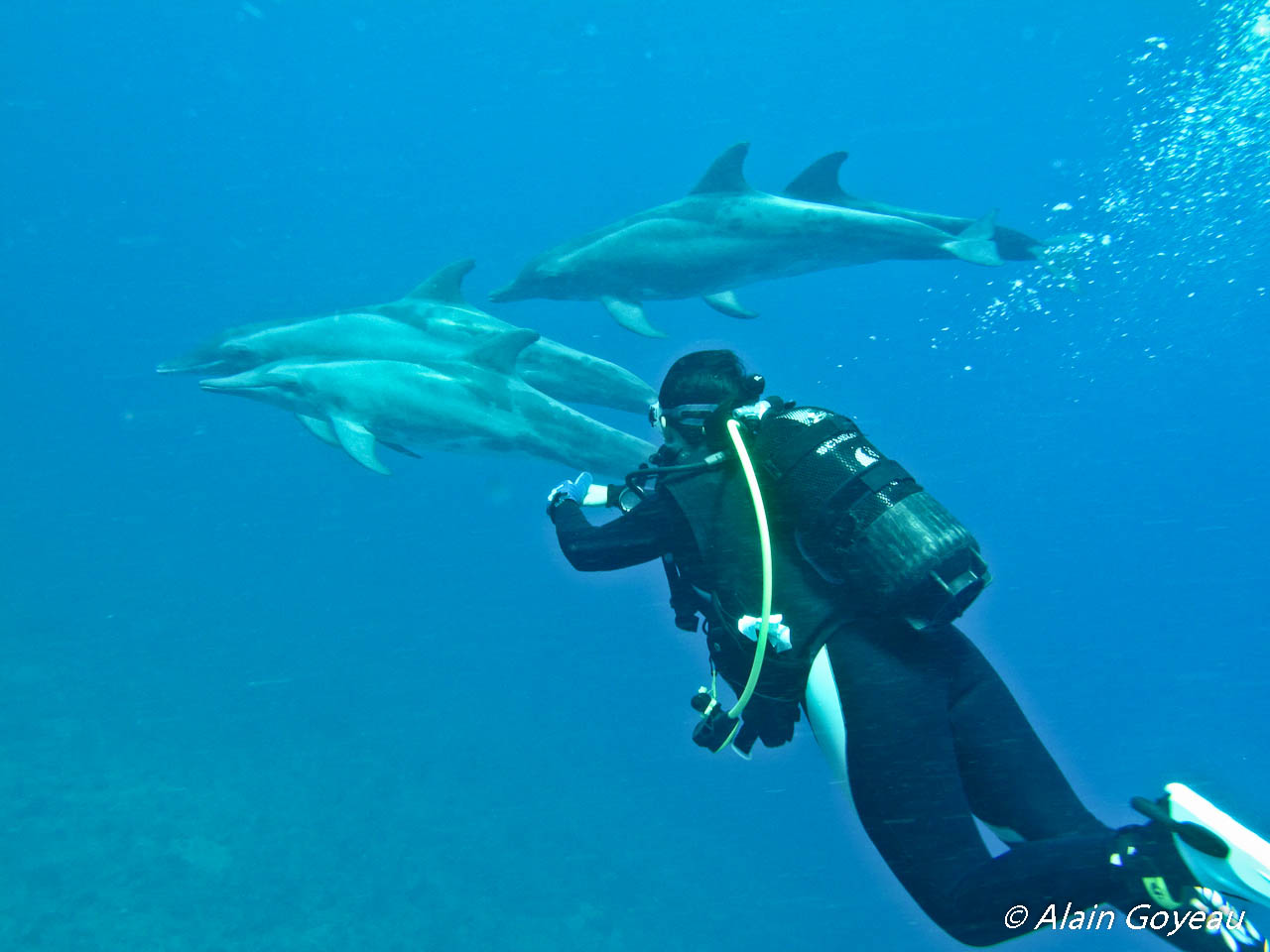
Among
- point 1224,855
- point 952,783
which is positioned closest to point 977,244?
point 952,783

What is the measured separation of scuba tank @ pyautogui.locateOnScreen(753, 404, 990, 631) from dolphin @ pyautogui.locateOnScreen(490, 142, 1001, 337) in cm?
727

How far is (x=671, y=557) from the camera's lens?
4.03 metres

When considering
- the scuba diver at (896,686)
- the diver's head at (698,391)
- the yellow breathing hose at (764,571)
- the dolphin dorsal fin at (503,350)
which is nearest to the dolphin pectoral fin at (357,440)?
the dolphin dorsal fin at (503,350)

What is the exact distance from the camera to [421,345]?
30.3ft

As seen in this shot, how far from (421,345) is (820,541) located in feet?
22.5

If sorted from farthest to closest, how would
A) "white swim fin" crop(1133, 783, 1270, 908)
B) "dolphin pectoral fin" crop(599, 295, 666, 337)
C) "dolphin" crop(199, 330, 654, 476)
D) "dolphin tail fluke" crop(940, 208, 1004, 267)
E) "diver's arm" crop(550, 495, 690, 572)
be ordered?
"dolphin pectoral fin" crop(599, 295, 666, 337) → "dolphin tail fluke" crop(940, 208, 1004, 267) → "dolphin" crop(199, 330, 654, 476) → "diver's arm" crop(550, 495, 690, 572) → "white swim fin" crop(1133, 783, 1270, 908)

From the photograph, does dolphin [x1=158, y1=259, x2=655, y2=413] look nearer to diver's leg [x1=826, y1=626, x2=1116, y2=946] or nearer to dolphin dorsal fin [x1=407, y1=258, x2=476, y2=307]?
dolphin dorsal fin [x1=407, y1=258, x2=476, y2=307]

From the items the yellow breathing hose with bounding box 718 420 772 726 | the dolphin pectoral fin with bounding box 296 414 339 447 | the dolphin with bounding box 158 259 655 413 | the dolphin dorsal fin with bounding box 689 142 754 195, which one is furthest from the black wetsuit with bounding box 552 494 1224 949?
the dolphin dorsal fin with bounding box 689 142 754 195

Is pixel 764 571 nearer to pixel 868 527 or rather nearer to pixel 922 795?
pixel 868 527

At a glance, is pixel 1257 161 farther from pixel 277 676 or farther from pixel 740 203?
pixel 277 676

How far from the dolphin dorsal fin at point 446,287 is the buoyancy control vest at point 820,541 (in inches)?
277

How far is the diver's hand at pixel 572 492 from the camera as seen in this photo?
4.64 metres

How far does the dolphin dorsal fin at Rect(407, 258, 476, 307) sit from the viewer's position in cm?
992

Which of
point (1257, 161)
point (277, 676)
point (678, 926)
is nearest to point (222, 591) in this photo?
point (277, 676)
